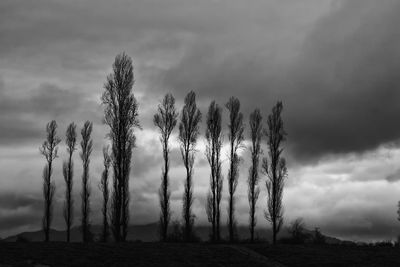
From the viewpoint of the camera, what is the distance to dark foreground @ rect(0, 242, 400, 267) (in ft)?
116

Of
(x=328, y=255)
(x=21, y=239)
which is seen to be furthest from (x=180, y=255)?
(x=21, y=239)

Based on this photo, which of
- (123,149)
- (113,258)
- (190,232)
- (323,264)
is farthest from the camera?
(190,232)

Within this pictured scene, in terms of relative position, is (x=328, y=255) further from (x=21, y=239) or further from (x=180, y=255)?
(x=21, y=239)

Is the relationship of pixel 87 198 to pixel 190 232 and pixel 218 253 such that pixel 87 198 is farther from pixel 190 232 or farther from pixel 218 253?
pixel 218 253

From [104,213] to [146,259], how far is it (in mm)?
30173

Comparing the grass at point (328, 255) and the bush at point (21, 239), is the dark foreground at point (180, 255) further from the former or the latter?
the bush at point (21, 239)

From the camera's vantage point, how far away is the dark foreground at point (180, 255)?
116 ft

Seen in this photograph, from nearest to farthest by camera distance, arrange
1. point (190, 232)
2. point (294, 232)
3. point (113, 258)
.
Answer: point (113, 258) < point (190, 232) < point (294, 232)

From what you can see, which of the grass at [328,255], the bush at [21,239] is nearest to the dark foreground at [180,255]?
the grass at [328,255]

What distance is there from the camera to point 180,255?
39000 millimetres

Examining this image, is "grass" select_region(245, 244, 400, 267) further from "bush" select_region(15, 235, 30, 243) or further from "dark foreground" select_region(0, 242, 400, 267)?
"bush" select_region(15, 235, 30, 243)

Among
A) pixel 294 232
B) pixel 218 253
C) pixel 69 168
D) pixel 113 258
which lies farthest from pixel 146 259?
pixel 69 168

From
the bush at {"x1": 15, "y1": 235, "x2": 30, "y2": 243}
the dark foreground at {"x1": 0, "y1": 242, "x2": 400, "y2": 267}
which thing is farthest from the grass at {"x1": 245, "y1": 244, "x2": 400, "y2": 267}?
the bush at {"x1": 15, "y1": 235, "x2": 30, "y2": 243}

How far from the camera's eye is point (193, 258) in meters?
38.3
